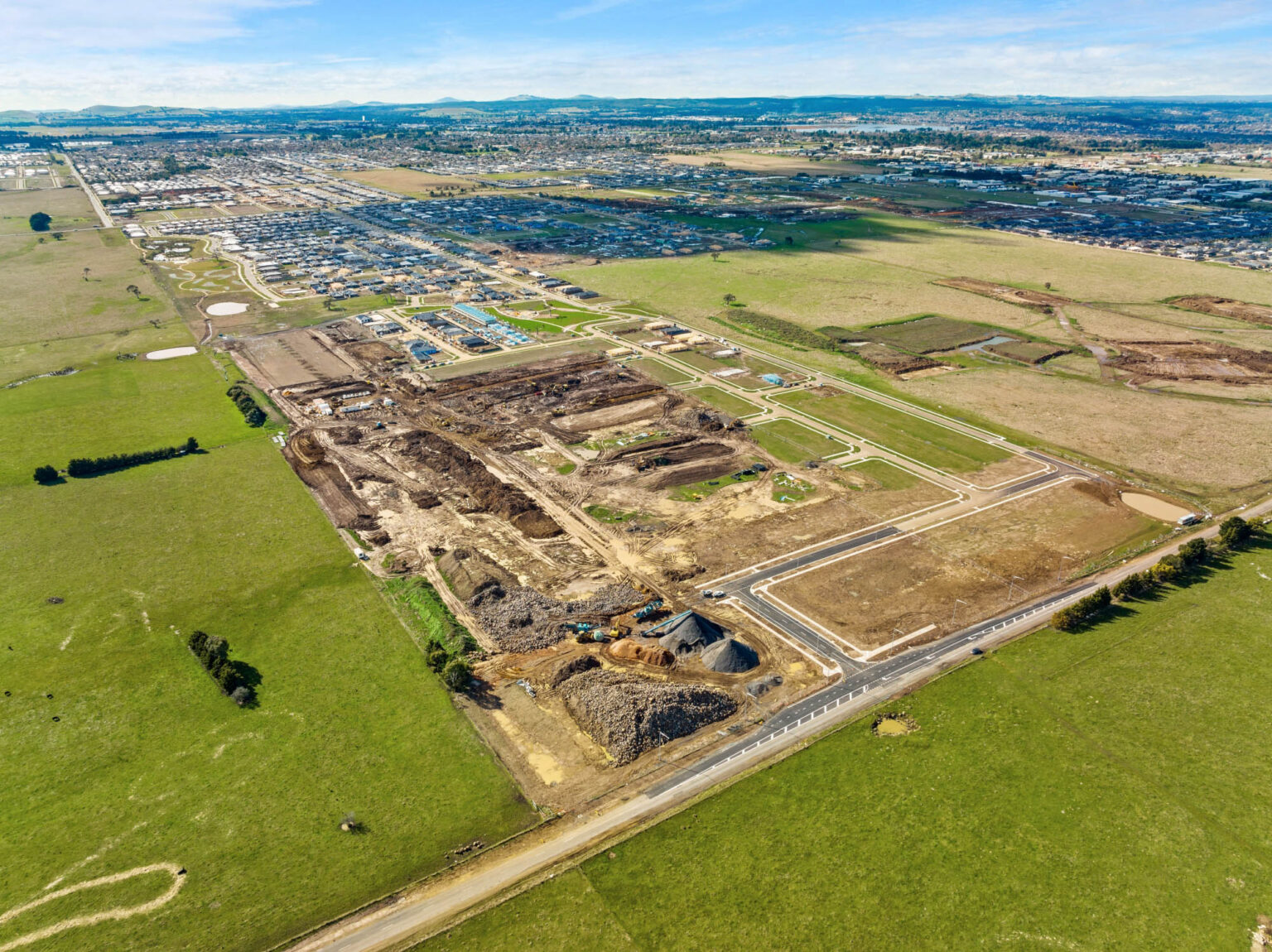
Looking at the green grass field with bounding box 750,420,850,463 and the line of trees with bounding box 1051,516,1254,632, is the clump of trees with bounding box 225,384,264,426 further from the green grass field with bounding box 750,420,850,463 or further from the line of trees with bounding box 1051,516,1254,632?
the line of trees with bounding box 1051,516,1254,632

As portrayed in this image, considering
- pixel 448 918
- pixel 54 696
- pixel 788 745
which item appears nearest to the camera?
pixel 448 918

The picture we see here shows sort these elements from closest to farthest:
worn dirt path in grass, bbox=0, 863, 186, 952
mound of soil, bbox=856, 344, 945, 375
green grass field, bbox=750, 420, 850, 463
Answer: worn dirt path in grass, bbox=0, 863, 186, 952
green grass field, bbox=750, 420, 850, 463
mound of soil, bbox=856, 344, 945, 375

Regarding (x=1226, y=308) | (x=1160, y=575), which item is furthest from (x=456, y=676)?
(x=1226, y=308)

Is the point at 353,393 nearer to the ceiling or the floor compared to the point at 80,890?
nearer to the ceiling

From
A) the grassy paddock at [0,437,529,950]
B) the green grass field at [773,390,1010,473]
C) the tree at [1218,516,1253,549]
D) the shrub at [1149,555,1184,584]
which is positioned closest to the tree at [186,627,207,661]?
the grassy paddock at [0,437,529,950]

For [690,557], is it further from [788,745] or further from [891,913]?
[891,913]

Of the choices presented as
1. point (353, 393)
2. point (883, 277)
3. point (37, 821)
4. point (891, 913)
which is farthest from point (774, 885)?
point (883, 277)

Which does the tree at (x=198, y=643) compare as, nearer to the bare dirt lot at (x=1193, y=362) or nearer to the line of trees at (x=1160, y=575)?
the line of trees at (x=1160, y=575)
